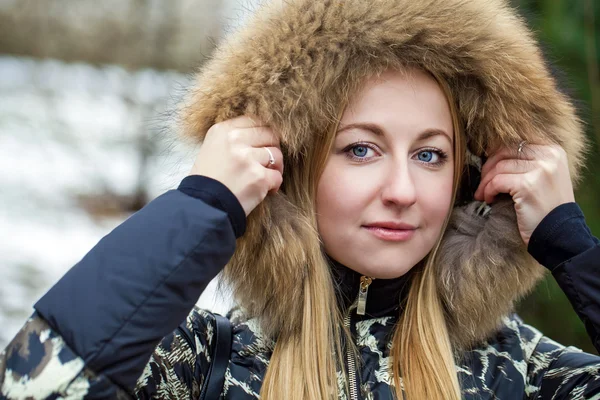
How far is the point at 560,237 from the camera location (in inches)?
60.0

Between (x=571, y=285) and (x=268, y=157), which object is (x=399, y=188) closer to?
(x=268, y=157)

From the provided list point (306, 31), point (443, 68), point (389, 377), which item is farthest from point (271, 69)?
point (389, 377)

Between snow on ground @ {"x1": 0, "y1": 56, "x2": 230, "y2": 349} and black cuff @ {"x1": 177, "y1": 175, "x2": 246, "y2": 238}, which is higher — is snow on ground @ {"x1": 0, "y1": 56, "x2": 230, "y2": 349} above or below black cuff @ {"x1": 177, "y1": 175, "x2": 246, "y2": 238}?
below

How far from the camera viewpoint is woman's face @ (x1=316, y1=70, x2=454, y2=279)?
1.54 meters

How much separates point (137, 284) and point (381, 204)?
62 cm

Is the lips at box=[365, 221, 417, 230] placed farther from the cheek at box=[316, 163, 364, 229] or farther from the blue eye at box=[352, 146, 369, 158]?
the blue eye at box=[352, 146, 369, 158]

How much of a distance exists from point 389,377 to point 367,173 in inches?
20.3

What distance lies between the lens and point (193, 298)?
4.18 feet

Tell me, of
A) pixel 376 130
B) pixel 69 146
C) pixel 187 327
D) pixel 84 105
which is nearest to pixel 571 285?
pixel 376 130

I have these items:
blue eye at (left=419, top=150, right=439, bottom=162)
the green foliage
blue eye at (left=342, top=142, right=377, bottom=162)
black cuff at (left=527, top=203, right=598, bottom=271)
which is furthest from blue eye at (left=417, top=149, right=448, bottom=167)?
the green foliage

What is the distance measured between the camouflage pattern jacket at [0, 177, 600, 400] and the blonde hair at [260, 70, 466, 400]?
0.04 m

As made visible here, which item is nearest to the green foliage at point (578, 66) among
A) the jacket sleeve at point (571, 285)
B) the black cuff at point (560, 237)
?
the jacket sleeve at point (571, 285)

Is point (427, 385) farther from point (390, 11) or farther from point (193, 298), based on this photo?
point (390, 11)

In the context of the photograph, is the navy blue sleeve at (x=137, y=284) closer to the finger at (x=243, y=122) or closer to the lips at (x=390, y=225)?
the finger at (x=243, y=122)
